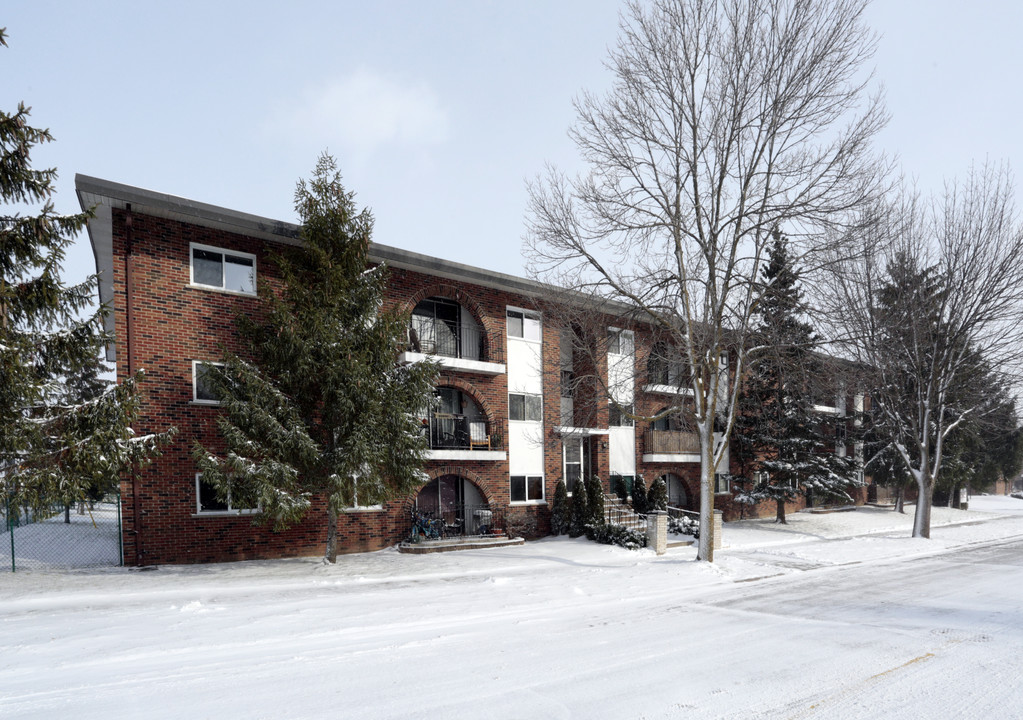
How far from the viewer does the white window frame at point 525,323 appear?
21.1m

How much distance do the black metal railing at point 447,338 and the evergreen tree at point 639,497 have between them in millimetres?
7780

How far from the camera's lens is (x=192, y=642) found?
27.0 feet


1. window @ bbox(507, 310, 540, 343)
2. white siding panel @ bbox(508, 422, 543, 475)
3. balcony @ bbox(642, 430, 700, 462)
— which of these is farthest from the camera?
balcony @ bbox(642, 430, 700, 462)

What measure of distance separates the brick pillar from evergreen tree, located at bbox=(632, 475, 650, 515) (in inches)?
185

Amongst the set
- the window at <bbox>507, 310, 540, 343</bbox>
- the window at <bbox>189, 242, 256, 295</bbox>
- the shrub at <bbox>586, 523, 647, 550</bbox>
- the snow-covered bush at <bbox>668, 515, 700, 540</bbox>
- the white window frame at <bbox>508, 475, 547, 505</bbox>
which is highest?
the window at <bbox>189, 242, 256, 295</bbox>

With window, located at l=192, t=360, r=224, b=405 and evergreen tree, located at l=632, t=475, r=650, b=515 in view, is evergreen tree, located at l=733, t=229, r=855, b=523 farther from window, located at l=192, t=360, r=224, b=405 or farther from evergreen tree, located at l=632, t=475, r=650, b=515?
window, located at l=192, t=360, r=224, b=405

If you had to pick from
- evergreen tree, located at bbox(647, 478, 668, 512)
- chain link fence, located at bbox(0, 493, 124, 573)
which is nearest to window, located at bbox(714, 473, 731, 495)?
evergreen tree, located at bbox(647, 478, 668, 512)

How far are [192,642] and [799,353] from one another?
16.3 metres

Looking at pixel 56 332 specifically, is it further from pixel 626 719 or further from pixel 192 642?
pixel 626 719

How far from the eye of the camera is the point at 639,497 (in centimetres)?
2334

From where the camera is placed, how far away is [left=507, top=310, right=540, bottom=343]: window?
69.6ft

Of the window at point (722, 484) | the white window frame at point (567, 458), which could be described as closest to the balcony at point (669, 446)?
the window at point (722, 484)

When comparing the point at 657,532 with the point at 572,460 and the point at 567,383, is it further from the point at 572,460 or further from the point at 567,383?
the point at 567,383

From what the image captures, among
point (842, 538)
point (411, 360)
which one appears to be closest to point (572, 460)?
point (411, 360)
